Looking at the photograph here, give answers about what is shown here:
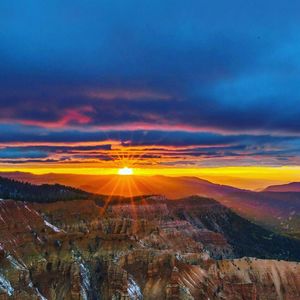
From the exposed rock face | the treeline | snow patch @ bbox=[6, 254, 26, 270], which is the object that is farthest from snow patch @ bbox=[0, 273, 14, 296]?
the treeline

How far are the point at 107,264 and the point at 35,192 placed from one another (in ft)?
212

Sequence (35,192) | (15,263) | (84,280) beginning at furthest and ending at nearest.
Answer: (35,192) < (84,280) < (15,263)

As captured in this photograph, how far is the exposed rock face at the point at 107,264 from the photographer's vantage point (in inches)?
3703

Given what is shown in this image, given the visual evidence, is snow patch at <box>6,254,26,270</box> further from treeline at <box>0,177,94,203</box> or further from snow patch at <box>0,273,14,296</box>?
treeline at <box>0,177,94,203</box>

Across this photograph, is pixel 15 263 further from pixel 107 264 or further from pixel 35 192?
pixel 35 192

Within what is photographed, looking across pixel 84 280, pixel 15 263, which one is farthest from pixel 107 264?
pixel 15 263

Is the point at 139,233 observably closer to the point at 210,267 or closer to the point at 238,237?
the point at 210,267

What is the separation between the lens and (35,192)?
161m

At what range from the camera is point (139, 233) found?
130 m

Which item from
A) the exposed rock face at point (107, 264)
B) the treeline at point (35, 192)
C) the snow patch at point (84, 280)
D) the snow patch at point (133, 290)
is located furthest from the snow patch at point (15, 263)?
the treeline at point (35, 192)

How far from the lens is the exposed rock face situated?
3703 inches

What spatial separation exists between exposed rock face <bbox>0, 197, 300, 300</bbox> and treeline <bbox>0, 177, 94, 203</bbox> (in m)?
14.4

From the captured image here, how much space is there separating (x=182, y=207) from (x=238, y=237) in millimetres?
21338

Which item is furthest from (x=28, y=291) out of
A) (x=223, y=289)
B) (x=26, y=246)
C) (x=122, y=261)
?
(x=223, y=289)
